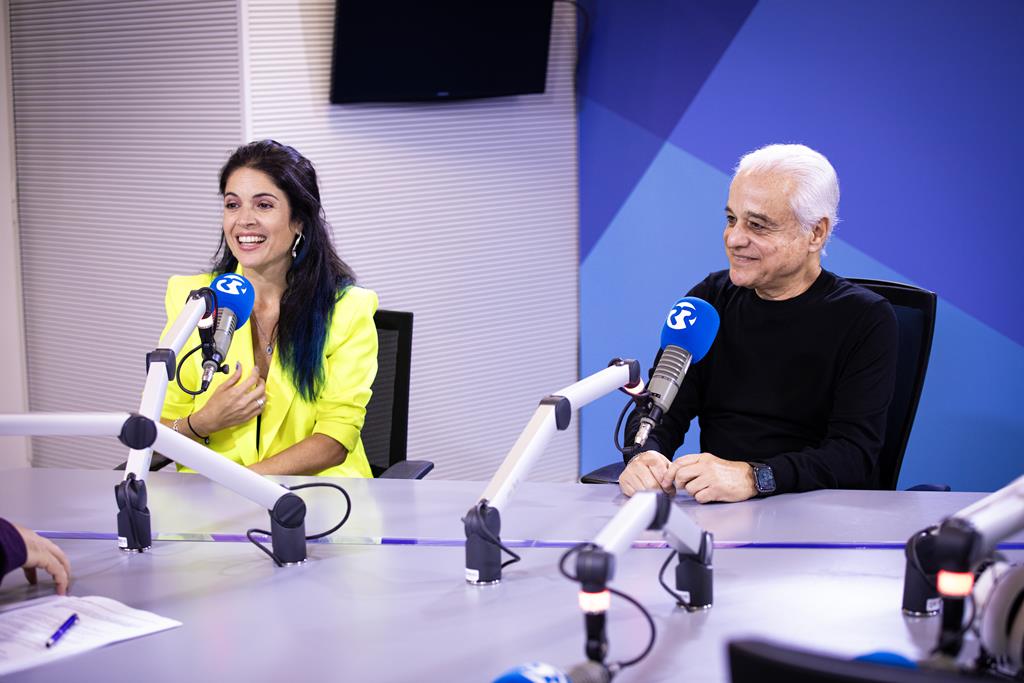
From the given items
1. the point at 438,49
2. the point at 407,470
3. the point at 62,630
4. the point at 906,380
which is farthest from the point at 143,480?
the point at 438,49

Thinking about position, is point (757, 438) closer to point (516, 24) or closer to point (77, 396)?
point (516, 24)

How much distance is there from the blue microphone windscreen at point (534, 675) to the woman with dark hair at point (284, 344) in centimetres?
142

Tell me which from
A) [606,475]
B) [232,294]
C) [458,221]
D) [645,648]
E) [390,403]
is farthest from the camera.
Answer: [458,221]

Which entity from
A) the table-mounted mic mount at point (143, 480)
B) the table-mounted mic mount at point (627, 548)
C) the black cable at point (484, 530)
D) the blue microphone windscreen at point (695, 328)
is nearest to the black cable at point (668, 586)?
the table-mounted mic mount at point (627, 548)

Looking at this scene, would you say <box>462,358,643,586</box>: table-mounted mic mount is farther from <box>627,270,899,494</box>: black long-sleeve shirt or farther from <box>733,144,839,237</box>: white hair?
<box>733,144,839,237</box>: white hair

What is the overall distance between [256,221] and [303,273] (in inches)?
6.6

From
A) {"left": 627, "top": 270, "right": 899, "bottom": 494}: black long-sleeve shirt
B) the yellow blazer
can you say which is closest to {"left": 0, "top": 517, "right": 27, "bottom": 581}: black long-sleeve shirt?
the yellow blazer

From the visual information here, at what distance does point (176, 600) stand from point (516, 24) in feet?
10.3

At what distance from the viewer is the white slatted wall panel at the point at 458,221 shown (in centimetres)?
417

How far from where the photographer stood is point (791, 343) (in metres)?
2.65

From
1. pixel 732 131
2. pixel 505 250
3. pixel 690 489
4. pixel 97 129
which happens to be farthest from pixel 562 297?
pixel 690 489

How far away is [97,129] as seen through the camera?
443 centimetres

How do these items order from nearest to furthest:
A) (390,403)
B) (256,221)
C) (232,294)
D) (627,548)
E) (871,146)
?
(627,548)
(232,294)
(256,221)
(390,403)
(871,146)

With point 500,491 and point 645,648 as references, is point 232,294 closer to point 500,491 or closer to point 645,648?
point 500,491
